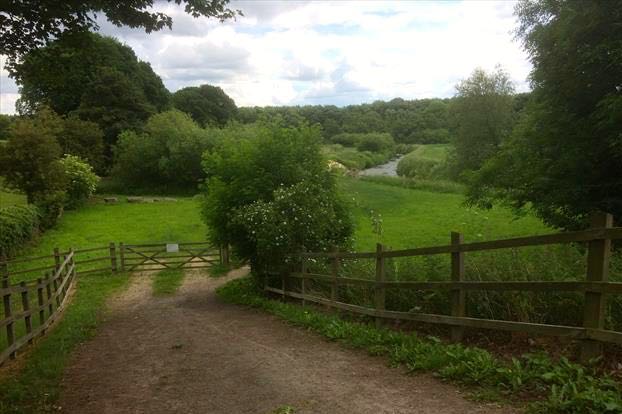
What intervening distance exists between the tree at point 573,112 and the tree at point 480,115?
113ft

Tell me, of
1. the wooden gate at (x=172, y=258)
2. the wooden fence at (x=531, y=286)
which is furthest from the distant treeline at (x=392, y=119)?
the wooden fence at (x=531, y=286)

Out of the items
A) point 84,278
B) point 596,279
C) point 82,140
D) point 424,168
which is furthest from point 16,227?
point 424,168

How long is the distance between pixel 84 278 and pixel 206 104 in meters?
59.7

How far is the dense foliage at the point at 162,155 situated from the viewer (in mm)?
48688

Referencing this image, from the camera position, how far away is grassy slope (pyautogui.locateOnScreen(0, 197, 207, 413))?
19.9 feet

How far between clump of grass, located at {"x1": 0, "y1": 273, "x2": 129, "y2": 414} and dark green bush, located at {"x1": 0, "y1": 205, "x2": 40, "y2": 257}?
27.6 feet

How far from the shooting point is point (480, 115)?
4944 cm

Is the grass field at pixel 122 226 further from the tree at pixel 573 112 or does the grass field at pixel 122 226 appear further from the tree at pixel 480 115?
the tree at pixel 480 115

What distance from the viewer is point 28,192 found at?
29.5 meters

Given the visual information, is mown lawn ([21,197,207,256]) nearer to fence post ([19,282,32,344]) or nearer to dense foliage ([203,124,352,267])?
dense foliage ([203,124,352,267])

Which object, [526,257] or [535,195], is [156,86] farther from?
[526,257]

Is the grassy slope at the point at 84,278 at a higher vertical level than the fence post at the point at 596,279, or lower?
lower

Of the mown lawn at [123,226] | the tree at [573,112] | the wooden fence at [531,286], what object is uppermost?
the tree at [573,112]

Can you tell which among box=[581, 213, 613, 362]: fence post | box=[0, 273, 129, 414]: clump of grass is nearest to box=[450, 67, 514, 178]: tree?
box=[0, 273, 129, 414]: clump of grass
